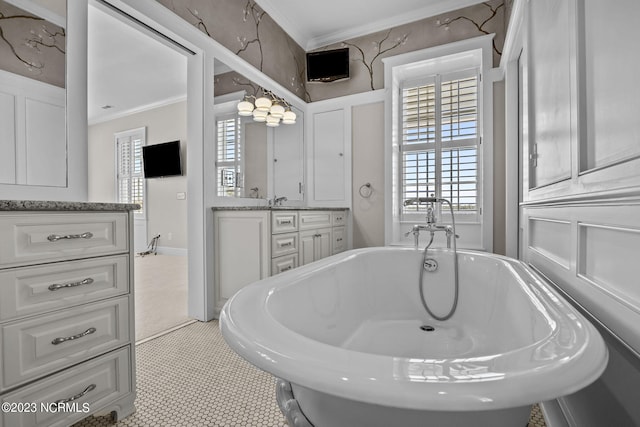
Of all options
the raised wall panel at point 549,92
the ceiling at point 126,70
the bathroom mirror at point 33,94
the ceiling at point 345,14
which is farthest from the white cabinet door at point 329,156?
the bathroom mirror at point 33,94

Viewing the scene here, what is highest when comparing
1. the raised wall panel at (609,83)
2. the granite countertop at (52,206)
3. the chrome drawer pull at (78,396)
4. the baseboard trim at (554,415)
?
the raised wall panel at (609,83)

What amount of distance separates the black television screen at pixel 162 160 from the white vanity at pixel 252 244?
334cm

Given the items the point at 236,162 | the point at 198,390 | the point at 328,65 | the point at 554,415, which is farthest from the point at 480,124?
the point at 198,390

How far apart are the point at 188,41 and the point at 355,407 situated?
100.0 inches

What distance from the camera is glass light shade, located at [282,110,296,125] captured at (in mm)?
3334

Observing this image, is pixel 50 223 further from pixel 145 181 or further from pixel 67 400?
pixel 145 181

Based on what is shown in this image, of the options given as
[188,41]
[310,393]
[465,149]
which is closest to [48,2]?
[188,41]

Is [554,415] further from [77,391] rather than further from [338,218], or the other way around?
[338,218]

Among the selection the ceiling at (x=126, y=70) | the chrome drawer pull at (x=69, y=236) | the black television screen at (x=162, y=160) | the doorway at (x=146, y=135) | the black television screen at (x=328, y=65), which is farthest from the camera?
the black television screen at (x=162, y=160)

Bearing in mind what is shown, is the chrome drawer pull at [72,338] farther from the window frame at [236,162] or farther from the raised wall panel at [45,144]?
the window frame at [236,162]

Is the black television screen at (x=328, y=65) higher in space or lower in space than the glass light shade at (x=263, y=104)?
higher

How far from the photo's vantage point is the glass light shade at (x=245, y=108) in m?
2.77

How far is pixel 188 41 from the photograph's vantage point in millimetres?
2219

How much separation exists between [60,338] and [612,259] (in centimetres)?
168
